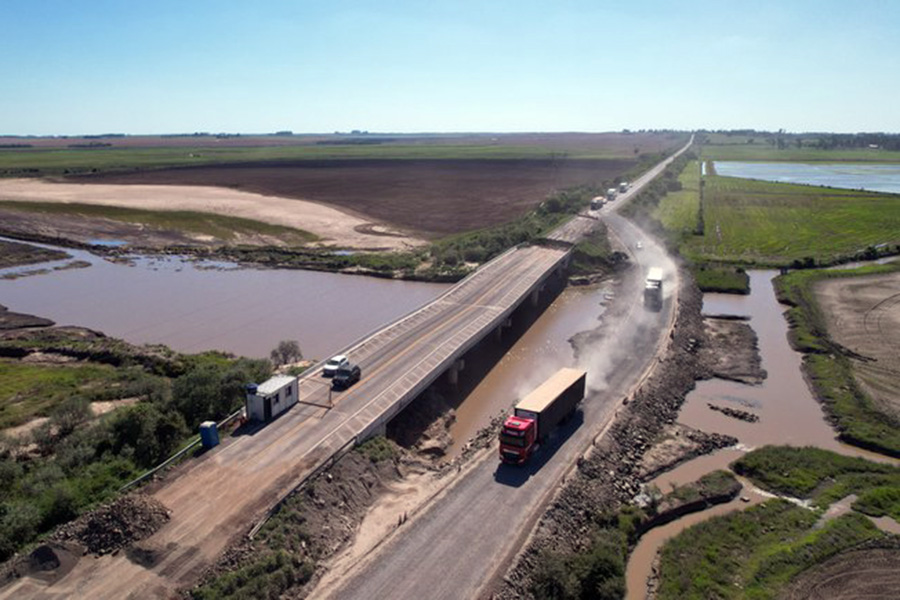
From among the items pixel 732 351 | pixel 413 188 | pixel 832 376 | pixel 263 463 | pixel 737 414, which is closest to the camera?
pixel 263 463

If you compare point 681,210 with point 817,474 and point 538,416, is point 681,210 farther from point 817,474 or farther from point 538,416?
point 538,416

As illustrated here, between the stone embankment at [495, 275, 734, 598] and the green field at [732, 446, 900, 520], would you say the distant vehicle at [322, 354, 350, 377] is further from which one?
the green field at [732, 446, 900, 520]

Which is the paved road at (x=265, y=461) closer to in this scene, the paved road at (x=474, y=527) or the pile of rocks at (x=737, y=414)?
the paved road at (x=474, y=527)

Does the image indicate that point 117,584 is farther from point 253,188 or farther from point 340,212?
point 253,188

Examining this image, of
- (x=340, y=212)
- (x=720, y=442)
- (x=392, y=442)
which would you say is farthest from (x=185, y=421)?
(x=340, y=212)

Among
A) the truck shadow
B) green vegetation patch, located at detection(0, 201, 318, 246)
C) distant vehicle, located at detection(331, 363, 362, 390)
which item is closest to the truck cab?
the truck shadow

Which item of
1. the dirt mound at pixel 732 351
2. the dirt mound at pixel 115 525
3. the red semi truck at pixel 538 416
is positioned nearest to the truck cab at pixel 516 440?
the red semi truck at pixel 538 416

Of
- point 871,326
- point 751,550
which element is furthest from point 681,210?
point 751,550
